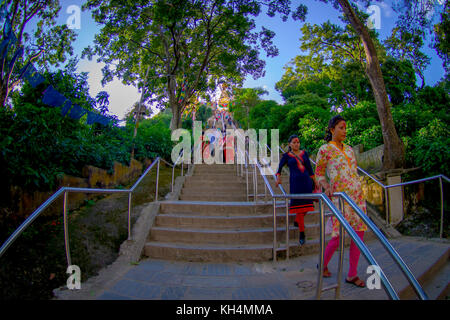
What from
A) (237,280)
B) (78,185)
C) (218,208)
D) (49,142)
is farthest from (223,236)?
A: (49,142)

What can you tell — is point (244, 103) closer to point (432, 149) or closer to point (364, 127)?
point (364, 127)

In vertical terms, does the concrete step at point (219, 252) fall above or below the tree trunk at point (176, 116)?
below

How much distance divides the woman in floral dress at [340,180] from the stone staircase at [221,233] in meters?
1.12

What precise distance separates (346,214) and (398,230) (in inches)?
134

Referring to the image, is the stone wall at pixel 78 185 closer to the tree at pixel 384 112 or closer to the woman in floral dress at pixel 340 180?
the woman in floral dress at pixel 340 180

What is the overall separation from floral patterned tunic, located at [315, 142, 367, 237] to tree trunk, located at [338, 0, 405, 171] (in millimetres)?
3699

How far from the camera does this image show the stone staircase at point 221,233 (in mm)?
3303

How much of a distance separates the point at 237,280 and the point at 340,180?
155 centimetres

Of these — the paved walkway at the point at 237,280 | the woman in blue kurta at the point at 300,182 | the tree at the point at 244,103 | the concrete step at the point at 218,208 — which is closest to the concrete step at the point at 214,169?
the concrete step at the point at 218,208

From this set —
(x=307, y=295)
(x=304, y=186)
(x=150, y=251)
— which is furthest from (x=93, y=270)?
(x=304, y=186)

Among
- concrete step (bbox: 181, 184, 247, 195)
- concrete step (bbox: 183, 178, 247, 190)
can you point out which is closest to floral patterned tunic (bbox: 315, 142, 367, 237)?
concrete step (bbox: 181, 184, 247, 195)

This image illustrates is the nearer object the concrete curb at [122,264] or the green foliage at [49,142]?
the concrete curb at [122,264]

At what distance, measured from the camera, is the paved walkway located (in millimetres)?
2215

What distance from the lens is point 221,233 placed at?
3658 mm
